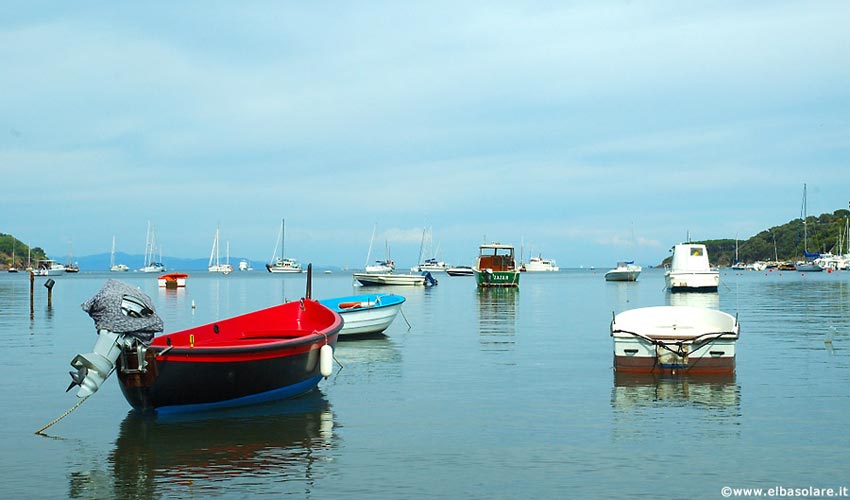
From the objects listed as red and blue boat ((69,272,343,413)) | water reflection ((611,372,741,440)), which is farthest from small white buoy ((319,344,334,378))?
water reflection ((611,372,741,440))

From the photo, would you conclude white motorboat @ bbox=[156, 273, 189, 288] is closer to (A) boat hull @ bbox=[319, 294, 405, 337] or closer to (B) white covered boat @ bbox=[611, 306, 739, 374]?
(A) boat hull @ bbox=[319, 294, 405, 337]

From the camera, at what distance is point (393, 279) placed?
10206cm

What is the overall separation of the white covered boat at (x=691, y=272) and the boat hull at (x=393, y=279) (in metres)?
31.6

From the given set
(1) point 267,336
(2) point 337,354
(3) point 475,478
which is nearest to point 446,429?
(3) point 475,478

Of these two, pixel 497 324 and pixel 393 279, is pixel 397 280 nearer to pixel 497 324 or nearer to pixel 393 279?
pixel 393 279

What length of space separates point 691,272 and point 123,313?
66458 millimetres

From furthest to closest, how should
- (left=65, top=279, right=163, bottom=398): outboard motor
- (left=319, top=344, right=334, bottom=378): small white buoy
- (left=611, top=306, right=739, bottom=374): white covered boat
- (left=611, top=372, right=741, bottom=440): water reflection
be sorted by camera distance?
(left=611, top=306, right=739, bottom=374): white covered boat, (left=319, top=344, right=334, bottom=378): small white buoy, (left=611, top=372, right=741, bottom=440): water reflection, (left=65, top=279, right=163, bottom=398): outboard motor

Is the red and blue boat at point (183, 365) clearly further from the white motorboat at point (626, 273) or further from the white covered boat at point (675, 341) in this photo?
the white motorboat at point (626, 273)

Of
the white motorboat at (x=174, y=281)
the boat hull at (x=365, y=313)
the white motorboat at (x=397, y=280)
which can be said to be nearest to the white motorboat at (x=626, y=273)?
the white motorboat at (x=397, y=280)

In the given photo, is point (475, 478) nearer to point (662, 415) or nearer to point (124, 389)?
point (662, 415)

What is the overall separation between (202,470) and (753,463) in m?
8.38

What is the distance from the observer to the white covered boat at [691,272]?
2997 inches

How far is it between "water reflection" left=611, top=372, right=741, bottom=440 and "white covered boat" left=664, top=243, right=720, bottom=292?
56452 mm

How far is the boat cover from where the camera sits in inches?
638
